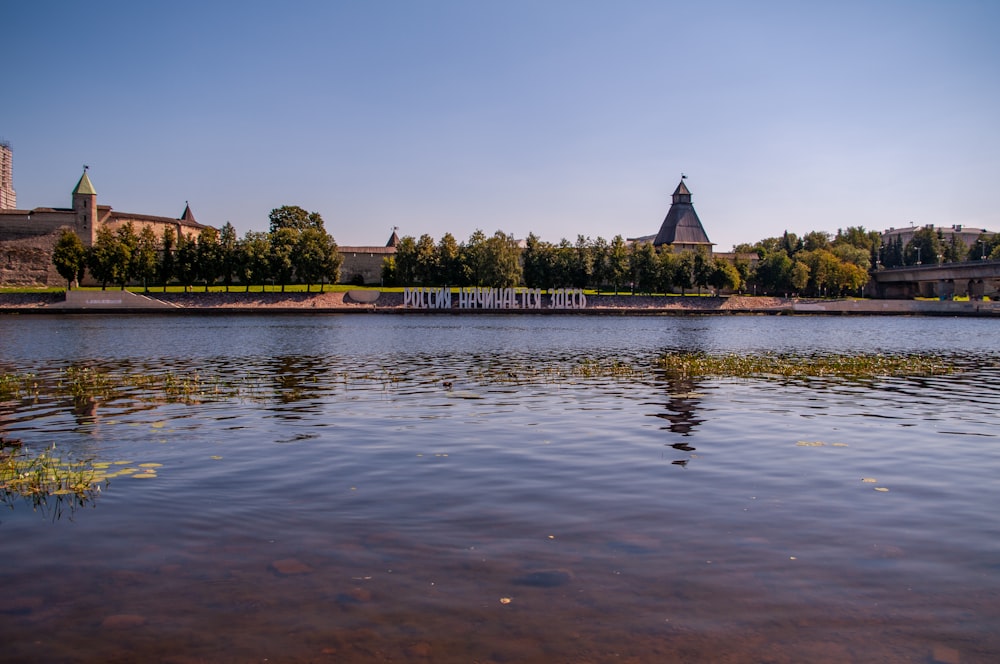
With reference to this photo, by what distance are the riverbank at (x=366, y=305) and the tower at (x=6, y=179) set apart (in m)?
82.5

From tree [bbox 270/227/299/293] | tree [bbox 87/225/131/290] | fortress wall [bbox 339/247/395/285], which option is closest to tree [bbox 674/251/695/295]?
fortress wall [bbox 339/247/395/285]

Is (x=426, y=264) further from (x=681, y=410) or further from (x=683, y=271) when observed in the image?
(x=681, y=410)

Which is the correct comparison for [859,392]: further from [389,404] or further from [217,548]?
[217,548]

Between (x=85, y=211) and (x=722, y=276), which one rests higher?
(x=85, y=211)

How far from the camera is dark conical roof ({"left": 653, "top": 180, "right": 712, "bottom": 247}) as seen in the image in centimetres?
14700

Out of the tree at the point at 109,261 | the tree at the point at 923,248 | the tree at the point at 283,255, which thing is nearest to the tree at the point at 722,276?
the tree at the point at 283,255

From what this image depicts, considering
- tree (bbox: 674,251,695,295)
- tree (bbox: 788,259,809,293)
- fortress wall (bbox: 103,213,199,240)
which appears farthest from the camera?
tree (bbox: 788,259,809,293)

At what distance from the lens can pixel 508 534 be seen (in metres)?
8.16

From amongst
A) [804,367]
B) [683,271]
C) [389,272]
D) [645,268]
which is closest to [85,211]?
[389,272]

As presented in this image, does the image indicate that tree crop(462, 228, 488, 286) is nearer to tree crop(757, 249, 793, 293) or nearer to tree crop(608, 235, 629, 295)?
tree crop(608, 235, 629, 295)

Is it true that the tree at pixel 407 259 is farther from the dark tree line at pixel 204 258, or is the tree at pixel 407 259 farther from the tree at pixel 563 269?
the tree at pixel 563 269

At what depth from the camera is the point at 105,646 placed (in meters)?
5.62

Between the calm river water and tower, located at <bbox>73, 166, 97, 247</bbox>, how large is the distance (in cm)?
11188

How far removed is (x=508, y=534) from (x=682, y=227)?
146 m
